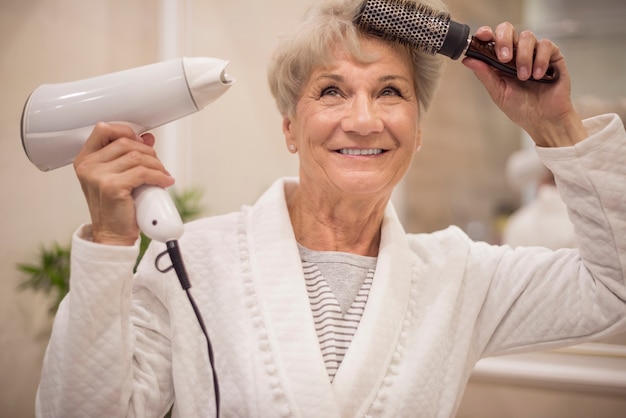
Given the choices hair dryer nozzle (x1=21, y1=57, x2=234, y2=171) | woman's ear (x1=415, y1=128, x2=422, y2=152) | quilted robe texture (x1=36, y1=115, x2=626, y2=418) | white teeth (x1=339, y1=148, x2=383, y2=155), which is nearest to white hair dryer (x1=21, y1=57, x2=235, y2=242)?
hair dryer nozzle (x1=21, y1=57, x2=234, y2=171)

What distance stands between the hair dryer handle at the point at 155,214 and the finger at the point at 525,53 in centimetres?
64

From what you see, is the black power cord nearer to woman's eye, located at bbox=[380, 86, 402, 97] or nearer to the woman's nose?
the woman's nose

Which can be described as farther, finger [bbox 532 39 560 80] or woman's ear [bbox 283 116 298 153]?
woman's ear [bbox 283 116 298 153]

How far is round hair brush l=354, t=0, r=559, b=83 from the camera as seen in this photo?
3.04 ft

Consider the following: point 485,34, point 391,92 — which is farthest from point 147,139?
point 485,34

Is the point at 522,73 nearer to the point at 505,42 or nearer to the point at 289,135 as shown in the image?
the point at 505,42

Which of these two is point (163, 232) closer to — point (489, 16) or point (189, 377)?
point (189, 377)

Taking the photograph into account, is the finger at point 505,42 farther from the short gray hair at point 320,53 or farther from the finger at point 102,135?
the finger at point 102,135

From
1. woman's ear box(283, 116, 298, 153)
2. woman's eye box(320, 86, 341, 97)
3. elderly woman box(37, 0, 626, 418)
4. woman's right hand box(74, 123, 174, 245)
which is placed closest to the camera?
woman's right hand box(74, 123, 174, 245)

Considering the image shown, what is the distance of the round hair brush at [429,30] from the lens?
3.04 ft

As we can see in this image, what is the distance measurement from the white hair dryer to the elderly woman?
0.19 feet

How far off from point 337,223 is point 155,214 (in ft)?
1.40

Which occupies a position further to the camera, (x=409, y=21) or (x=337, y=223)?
(x=337, y=223)

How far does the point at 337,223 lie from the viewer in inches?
43.6
